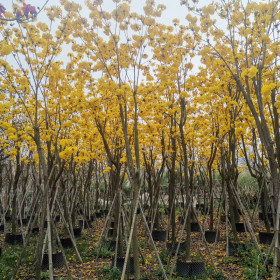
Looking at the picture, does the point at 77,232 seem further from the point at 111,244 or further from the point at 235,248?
the point at 235,248

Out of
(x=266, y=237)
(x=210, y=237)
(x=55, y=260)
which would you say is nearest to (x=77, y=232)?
(x=55, y=260)

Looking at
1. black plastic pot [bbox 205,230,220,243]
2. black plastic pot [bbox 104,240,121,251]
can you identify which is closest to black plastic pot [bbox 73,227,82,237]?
black plastic pot [bbox 104,240,121,251]

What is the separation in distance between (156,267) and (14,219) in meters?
4.11

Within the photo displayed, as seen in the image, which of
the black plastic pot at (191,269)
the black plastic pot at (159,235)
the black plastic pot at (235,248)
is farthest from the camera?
the black plastic pot at (159,235)

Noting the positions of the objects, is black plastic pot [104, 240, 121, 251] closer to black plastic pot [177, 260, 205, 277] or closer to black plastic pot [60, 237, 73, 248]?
black plastic pot [60, 237, 73, 248]

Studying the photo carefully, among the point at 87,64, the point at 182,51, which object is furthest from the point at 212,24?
the point at 87,64

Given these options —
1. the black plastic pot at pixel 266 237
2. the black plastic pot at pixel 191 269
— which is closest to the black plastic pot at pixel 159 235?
the black plastic pot at pixel 266 237

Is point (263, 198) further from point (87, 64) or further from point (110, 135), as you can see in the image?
point (87, 64)

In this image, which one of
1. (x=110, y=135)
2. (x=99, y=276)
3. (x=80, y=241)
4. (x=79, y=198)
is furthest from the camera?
(x=79, y=198)

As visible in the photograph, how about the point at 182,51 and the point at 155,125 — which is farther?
the point at 155,125

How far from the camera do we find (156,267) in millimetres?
5266

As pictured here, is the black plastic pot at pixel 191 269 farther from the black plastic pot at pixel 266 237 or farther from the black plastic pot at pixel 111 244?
the black plastic pot at pixel 266 237

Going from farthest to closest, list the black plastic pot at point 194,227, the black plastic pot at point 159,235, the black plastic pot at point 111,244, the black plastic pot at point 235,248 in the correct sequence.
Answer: the black plastic pot at point 194,227
the black plastic pot at point 159,235
the black plastic pot at point 111,244
the black plastic pot at point 235,248

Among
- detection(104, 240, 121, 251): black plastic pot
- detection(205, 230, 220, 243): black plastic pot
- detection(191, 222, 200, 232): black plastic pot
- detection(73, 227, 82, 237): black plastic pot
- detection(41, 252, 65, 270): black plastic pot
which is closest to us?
detection(41, 252, 65, 270): black plastic pot
